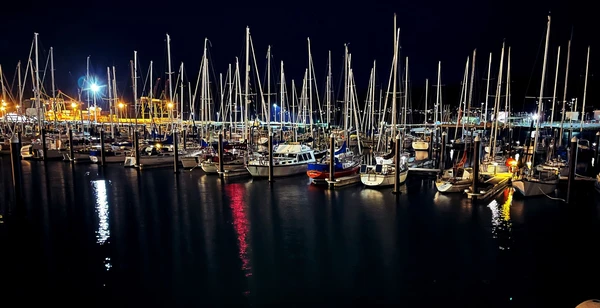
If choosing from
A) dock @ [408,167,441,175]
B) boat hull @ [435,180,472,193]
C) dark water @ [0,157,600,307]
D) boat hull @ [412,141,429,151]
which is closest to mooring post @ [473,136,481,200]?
dark water @ [0,157,600,307]

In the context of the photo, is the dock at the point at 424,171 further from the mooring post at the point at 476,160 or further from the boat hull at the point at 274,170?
the boat hull at the point at 274,170

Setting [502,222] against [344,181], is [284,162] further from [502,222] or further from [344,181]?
[502,222]

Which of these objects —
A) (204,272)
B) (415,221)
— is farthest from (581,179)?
(204,272)

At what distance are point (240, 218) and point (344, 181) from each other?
1006cm

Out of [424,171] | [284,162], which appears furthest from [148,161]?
[424,171]

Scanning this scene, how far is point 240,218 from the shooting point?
67.5ft

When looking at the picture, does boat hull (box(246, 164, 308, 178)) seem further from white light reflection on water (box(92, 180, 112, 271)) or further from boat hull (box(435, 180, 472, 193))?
boat hull (box(435, 180, 472, 193))

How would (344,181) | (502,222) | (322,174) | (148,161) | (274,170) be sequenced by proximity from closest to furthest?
(502,222)
(344,181)
(322,174)
(274,170)
(148,161)

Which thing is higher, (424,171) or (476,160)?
(476,160)

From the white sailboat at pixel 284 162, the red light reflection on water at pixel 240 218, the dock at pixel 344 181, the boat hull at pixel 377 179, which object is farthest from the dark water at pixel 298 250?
the white sailboat at pixel 284 162

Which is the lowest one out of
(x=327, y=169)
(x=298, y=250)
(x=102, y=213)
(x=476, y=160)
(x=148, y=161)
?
(x=102, y=213)

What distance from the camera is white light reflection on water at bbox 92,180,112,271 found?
664 inches

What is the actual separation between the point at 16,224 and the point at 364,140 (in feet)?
160

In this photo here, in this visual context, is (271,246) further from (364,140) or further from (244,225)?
(364,140)
